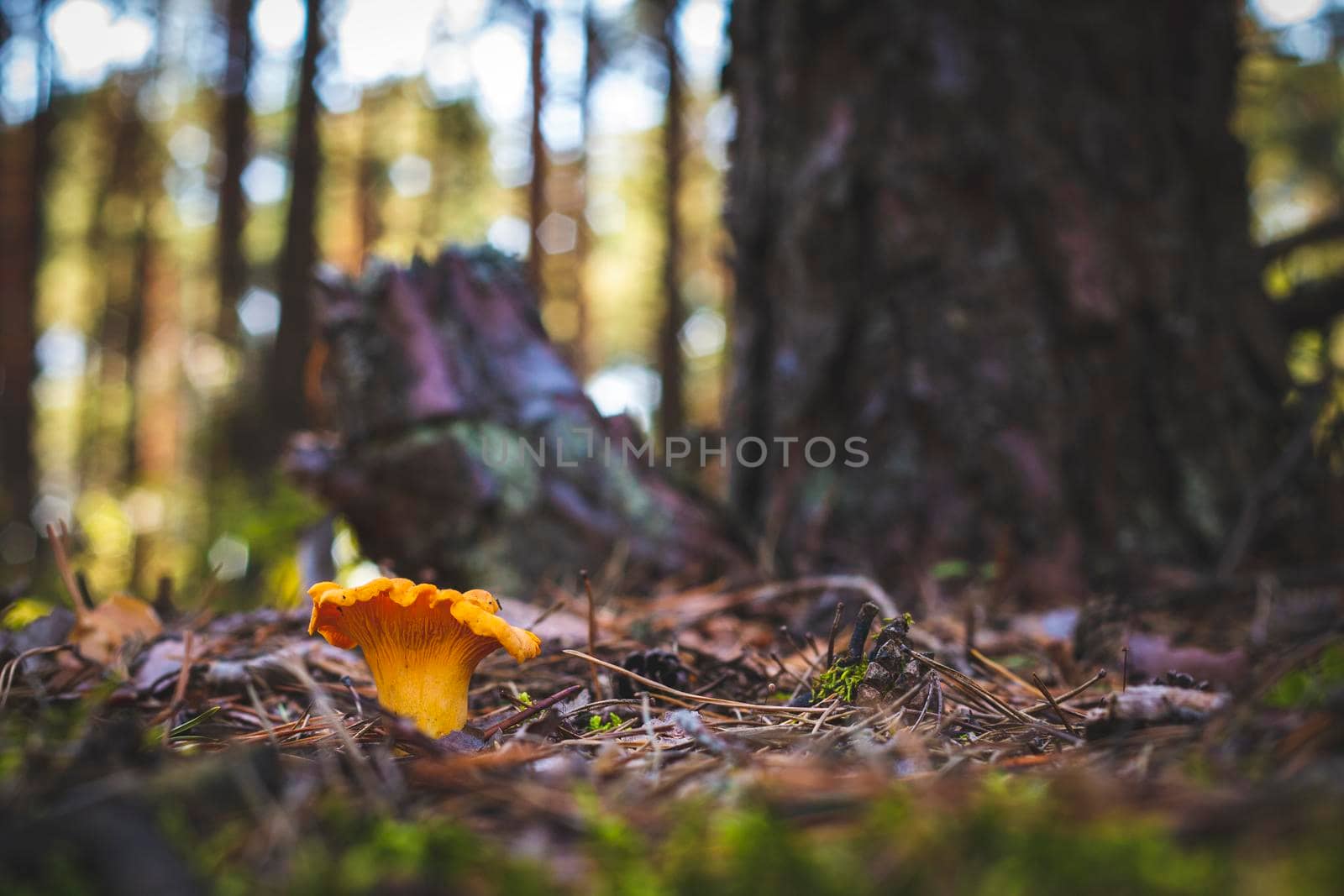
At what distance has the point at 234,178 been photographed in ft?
33.1

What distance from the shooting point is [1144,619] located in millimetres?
2129

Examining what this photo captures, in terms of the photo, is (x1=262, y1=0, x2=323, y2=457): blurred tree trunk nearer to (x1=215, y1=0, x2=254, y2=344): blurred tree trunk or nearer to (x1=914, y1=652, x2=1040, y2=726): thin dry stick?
(x1=215, y1=0, x2=254, y2=344): blurred tree trunk

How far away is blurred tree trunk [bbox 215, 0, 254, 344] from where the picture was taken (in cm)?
988

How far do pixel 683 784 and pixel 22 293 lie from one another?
11.5 meters

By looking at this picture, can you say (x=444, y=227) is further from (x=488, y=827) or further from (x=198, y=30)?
(x=488, y=827)

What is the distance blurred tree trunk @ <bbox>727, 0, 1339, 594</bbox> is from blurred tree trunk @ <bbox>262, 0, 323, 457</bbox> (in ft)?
18.8

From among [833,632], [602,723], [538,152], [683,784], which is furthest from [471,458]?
[538,152]

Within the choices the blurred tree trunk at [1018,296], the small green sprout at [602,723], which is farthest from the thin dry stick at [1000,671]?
the blurred tree trunk at [1018,296]

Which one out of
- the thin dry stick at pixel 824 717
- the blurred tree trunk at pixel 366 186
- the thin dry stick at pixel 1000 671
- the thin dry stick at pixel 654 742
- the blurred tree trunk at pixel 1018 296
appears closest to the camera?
the thin dry stick at pixel 654 742

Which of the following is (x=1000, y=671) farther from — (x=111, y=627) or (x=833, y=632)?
(x=111, y=627)

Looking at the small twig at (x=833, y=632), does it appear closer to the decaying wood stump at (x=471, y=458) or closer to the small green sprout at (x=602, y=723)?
the small green sprout at (x=602, y=723)

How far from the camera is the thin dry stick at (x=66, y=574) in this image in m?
1.67

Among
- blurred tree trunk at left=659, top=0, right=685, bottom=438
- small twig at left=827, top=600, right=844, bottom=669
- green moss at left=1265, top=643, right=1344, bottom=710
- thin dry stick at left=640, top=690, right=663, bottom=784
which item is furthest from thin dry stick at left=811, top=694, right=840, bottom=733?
blurred tree trunk at left=659, top=0, right=685, bottom=438

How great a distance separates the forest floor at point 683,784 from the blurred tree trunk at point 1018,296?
124cm
